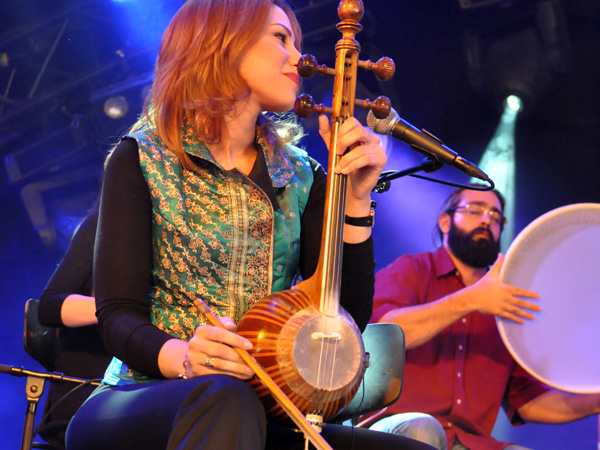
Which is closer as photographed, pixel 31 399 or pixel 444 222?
pixel 31 399

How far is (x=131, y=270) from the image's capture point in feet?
4.34

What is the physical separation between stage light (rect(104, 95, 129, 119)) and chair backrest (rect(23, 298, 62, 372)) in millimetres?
1343

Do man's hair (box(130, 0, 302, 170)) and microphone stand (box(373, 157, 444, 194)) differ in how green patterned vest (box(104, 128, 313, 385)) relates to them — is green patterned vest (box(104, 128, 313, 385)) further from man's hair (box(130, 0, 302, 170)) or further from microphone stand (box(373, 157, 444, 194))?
microphone stand (box(373, 157, 444, 194))

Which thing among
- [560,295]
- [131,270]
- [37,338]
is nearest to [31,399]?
[37,338]

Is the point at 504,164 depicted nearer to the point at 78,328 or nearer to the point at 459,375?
the point at 459,375

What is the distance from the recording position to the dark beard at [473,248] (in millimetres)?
3000

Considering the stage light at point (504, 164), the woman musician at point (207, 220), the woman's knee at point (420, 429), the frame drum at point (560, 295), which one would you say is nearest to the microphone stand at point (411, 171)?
the woman musician at point (207, 220)

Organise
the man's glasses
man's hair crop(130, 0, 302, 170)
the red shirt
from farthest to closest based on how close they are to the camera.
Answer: the man's glasses
the red shirt
man's hair crop(130, 0, 302, 170)

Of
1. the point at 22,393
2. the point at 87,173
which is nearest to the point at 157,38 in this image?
the point at 87,173

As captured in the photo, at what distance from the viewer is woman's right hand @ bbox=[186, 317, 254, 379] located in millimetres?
1073

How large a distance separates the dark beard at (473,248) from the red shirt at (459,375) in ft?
0.82

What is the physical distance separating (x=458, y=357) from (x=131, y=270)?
175 centimetres

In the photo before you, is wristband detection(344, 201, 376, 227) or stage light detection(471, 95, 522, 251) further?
stage light detection(471, 95, 522, 251)

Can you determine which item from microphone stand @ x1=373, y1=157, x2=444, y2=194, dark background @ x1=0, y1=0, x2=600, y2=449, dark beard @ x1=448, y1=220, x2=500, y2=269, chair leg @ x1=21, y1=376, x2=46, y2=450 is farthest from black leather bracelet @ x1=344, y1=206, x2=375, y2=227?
dark background @ x1=0, y1=0, x2=600, y2=449
